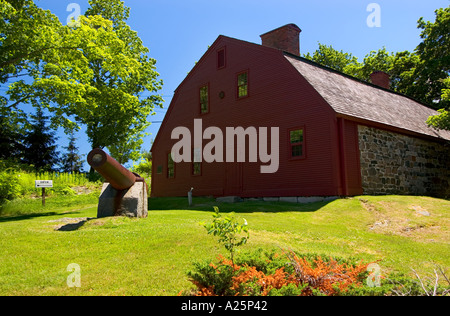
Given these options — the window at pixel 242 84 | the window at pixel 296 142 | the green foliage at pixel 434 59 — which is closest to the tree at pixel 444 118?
the window at pixel 296 142

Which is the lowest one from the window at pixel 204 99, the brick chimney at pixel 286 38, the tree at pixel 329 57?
the window at pixel 204 99

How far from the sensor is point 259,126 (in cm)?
1859

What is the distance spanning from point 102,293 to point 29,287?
48.2 inches

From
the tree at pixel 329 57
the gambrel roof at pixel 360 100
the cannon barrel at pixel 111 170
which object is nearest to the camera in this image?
the cannon barrel at pixel 111 170

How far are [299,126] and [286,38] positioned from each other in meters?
6.71

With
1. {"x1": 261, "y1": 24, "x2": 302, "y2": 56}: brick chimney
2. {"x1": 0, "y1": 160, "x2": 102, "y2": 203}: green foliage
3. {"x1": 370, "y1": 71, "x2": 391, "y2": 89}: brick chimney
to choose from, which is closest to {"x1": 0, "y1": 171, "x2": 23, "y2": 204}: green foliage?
{"x1": 0, "y1": 160, "x2": 102, "y2": 203}: green foliage

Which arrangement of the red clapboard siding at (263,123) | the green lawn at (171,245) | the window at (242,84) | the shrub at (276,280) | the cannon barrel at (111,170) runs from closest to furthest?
the shrub at (276,280) < the green lawn at (171,245) < the cannon barrel at (111,170) < the red clapboard siding at (263,123) < the window at (242,84)

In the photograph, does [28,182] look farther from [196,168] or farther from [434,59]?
[434,59]

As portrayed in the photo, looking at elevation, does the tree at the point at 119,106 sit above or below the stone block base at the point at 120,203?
above

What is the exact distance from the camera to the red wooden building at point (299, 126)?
1577 centimetres

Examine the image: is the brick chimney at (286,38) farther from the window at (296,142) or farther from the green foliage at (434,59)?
the green foliage at (434,59)

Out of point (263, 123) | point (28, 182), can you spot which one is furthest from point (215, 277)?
point (28, 182)

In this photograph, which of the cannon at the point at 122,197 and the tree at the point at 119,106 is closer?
the cannon at the point at 122,197
